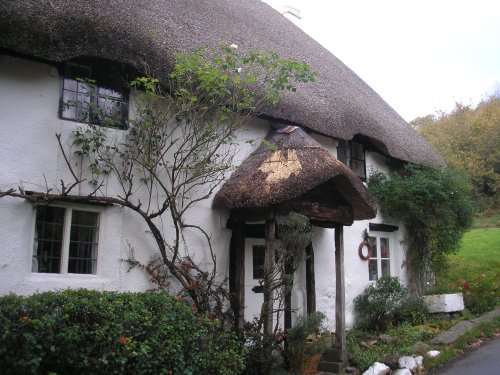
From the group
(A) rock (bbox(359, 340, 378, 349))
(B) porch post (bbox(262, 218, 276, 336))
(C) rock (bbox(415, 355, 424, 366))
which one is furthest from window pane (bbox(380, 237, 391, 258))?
(B) porch post (bbox(262, 218, 276, 336))

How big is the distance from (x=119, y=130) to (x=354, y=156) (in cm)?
646

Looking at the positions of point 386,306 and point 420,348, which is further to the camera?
point 386,306

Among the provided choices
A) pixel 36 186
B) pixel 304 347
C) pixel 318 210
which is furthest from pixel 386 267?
pixel 36 186

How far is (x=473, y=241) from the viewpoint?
750 inches

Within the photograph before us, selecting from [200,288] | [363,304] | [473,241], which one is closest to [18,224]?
[200,288]

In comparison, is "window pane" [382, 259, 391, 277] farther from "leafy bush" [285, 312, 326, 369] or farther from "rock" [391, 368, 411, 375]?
"leafy bush" [285, 312, 326, 369]

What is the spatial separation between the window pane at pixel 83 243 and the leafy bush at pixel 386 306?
6.26 m

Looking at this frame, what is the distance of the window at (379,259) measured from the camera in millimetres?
11578

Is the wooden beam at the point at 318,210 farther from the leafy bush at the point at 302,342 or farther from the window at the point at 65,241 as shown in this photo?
the window at the point at 65,241

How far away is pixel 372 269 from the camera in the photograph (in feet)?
38.0

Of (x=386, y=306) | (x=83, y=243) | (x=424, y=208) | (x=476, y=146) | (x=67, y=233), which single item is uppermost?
(x=476, y=146)

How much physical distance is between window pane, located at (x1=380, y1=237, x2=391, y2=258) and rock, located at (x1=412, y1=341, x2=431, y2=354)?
Answer: 366 centimetres

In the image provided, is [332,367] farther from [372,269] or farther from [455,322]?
[372,269]

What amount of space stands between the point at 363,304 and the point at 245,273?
3.52m
